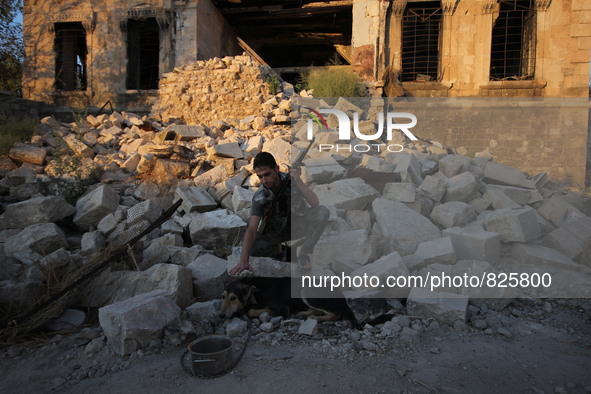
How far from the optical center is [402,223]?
Result: 156 inches

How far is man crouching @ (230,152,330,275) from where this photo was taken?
10.1 feet

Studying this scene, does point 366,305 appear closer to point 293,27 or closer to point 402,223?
point 402,223

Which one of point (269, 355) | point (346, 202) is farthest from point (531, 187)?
point (269, 355)

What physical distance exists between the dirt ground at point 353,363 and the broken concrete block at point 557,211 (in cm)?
189

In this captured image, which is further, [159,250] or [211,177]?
[211,177]

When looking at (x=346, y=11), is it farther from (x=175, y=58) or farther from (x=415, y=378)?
(x=415, y=378)

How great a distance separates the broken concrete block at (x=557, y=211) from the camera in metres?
4.28

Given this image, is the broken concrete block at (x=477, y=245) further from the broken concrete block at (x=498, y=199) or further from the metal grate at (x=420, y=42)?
the metal grate at (x=420, y=42)

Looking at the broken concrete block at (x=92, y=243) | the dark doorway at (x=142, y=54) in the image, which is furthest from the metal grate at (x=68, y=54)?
the broken concrete block at (x=92, y=243)

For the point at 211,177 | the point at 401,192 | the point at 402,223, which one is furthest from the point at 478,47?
the point at 211,177

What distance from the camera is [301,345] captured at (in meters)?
2.51

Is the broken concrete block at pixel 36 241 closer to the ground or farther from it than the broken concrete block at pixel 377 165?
closer to the ground

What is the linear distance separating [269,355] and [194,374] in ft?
1.67

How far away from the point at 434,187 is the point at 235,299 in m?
3.11
